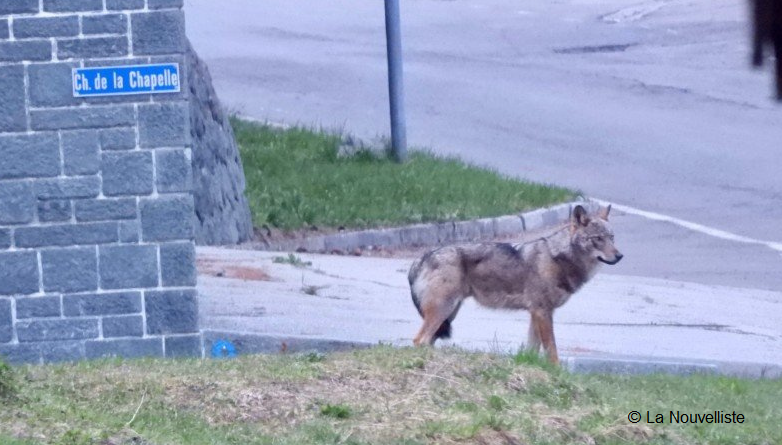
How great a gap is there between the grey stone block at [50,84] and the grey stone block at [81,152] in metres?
0.19

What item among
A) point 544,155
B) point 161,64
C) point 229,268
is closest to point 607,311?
point 229,268

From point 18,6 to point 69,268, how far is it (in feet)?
4.87

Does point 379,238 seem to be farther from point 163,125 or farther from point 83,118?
point 83,118

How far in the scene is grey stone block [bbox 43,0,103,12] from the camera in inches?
271

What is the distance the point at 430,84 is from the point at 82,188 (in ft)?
51.1

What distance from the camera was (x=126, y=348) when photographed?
699 cm

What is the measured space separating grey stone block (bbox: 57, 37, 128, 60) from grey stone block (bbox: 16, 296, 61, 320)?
1.37 metres

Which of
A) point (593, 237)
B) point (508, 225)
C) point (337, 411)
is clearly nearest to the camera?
point (337, 411)

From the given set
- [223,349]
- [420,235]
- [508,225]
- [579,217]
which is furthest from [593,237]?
[508,225]

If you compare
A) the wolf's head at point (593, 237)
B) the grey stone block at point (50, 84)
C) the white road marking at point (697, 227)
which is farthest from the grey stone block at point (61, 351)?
the white road marking at point (697, 227)

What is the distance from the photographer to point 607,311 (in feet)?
31.8

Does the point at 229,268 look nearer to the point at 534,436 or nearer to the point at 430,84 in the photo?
the point at 534,436

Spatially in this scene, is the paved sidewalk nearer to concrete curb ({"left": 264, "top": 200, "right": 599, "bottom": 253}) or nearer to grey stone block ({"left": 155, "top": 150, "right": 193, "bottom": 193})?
concrete curb ({"left": 264, "top": 200, "right": 599, "bottom": 253})

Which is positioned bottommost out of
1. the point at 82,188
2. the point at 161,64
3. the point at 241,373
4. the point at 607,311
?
the point at 607,311
